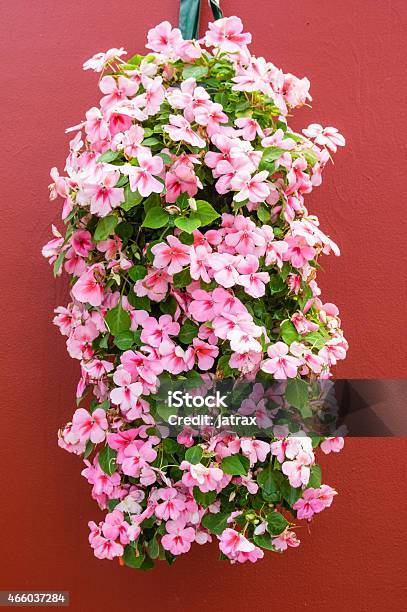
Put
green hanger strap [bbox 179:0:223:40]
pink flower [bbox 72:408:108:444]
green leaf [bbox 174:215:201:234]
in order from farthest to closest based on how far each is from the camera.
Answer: green hanger strap [bbox 179:0:223:40] → pink flower [bbox 72:408:108:444] → green leaf [bbox 174:215:201:234]

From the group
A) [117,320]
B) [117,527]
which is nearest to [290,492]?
[117,527]

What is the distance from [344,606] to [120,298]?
2.79 feet

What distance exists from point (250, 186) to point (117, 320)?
28 cm

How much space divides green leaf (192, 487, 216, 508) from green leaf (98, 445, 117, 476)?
13 cm

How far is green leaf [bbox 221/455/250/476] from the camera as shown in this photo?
953mm

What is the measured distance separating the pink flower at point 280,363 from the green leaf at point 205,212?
0.68ft

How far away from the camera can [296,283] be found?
1.02 m

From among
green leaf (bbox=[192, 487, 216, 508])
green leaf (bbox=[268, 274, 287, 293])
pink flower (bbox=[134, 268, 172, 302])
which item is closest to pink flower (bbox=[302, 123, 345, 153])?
green leaf (bbox=[268, 274, 287, 293])

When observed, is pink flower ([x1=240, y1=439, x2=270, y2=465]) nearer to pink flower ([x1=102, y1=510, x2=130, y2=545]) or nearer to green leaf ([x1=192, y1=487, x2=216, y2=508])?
green leaf ([x1=192, y1=487, x2=216, y2=508])

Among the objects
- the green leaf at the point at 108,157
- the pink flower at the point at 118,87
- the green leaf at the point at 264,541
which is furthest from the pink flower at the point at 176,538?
the pink flower at the point at 118,87

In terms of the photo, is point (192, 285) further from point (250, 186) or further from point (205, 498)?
point (205, 498)

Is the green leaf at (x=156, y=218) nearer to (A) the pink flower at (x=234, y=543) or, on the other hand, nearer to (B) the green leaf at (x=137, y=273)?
(B) the green leaf at (x=137, y=273)

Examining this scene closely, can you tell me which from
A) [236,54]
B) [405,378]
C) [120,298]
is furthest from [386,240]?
[120,298]

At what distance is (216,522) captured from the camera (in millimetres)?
1000
